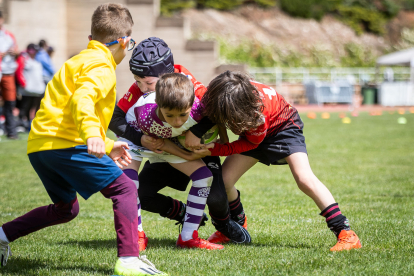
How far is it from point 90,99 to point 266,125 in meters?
1.21

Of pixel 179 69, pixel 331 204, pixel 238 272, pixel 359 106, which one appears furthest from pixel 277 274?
pixel 359 106

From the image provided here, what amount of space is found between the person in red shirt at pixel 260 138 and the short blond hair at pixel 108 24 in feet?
2.12

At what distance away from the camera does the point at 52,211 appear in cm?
295

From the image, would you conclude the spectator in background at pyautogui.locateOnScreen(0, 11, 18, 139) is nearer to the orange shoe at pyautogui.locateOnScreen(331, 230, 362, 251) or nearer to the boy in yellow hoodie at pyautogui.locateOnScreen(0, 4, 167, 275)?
the boy in yellow hoodie at pyautogui.locateOnScreen(0, 4, 167, 275)

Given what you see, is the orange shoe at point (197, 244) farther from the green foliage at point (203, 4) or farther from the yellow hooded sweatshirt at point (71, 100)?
the green foliage at point (203, 4)

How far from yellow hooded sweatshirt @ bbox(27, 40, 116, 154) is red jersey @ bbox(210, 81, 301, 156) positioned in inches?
35.0

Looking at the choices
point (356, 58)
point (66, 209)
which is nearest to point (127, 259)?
point (66, 209)

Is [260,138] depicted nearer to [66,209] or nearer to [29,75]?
[66,209]

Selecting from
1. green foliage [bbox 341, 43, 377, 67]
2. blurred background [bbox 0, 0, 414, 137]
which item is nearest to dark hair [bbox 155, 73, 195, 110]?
blurred background [bbox 0, 0, 414, 137]

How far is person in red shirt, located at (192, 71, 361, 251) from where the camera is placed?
9.76 feet

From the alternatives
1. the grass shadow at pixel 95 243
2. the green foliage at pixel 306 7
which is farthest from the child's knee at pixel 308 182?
the green foliage at pixel 306 7

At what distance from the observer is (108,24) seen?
2816mm

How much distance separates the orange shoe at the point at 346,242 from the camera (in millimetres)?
3176

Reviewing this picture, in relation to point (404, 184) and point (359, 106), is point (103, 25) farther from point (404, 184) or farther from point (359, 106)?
point (359, 106)
